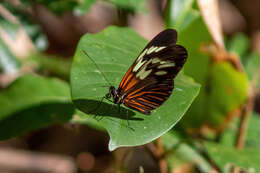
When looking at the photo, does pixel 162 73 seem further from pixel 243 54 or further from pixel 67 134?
pixel 67 134

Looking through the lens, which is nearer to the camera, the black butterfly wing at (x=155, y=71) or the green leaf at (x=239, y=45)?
the black butterfly wing at (x=155, y=71)

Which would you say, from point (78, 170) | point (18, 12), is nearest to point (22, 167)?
point (78, 170)

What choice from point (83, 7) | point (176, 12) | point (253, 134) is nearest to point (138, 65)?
point (176, 12)

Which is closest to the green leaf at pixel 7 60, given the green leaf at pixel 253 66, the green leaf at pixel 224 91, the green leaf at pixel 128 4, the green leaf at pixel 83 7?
the green leaf at pixel 83 7

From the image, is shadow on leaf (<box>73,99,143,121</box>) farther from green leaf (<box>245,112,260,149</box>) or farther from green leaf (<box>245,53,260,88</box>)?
green leaf (<box>245,53,260,88</box>)

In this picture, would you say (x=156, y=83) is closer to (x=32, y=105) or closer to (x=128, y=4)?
(x=128, y=4)

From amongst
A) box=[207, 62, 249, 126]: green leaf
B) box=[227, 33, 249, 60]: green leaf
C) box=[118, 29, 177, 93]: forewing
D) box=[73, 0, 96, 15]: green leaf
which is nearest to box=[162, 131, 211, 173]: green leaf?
box=[207, 62, 249, 126]: green leaf

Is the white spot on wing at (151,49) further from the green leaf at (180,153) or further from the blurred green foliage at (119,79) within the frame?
the green leaf at (180,153)
